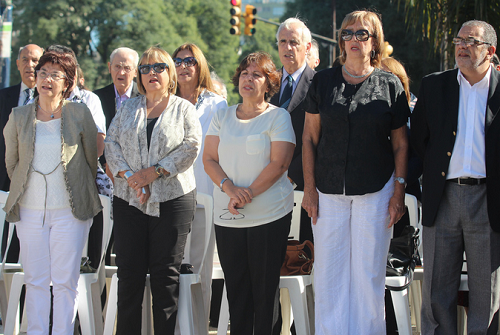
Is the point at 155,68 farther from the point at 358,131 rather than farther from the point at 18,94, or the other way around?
the point at 18,94

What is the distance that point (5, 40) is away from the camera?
30.7 ft

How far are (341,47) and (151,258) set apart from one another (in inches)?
73.2

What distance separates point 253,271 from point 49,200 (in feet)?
4.85

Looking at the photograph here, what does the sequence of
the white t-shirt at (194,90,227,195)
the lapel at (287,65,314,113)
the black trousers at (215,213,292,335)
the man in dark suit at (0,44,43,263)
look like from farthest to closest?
the man in dark suit at (0,44,43,263) → the white t-shirt at (194,90,227,195) → the lapel at (287,65,314,113) → the black trousers at (215,213,292,335)

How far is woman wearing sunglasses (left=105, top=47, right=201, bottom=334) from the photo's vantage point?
12.2ft

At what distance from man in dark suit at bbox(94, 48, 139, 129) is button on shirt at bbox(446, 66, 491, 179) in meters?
3.20

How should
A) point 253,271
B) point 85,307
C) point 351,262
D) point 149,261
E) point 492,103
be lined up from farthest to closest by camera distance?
1. point 85,307
2. point 149,261
3. point 253,271
4. point 351,262
5. point 492,103

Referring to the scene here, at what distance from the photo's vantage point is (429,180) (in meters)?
Answer: 3.48

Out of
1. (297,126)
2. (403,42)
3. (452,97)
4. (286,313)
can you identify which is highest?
(403,42)

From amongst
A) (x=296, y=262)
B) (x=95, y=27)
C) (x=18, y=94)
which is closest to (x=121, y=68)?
(x=18, y=94)

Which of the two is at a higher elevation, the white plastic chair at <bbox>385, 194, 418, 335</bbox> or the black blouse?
the black blouse

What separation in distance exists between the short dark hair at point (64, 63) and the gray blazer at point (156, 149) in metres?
0.47

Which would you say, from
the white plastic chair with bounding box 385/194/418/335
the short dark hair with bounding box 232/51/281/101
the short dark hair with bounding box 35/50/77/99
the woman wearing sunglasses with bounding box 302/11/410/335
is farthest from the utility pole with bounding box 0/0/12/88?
the white plastic chair with bounding box 385/194/418/335

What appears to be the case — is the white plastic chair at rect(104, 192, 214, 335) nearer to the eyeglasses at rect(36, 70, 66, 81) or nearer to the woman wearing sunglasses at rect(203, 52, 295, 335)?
the woman wearing sunglasses at rect(203, 52, 295, 335)
